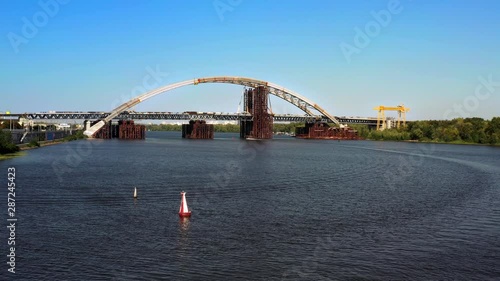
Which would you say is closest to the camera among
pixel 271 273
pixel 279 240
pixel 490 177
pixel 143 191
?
pixel 271 273

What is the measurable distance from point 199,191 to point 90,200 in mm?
8838

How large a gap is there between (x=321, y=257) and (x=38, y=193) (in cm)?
2337

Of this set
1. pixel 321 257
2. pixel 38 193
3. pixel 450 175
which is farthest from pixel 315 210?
pixel 450 175

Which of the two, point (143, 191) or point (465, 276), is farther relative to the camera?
point (143, 191)

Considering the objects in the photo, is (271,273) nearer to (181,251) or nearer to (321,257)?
(321,257)

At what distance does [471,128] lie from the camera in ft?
612

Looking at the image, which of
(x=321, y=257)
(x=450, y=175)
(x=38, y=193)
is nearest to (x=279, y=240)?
(x=321, y=257)

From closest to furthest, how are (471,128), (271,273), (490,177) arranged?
A: (271,273) < (490,177) < (471,128)

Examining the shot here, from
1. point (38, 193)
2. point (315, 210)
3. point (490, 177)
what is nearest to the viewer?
point (315, 210)

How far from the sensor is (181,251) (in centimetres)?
2067

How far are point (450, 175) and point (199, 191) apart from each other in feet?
112

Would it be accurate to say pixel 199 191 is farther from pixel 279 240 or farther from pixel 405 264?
pixel 405 264

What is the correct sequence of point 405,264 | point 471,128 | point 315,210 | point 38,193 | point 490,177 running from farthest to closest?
point 471,128 < point 490,177 < point 38,193 < point 315,210 < point 405,264

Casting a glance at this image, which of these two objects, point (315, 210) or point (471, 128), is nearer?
point (315, 210)
